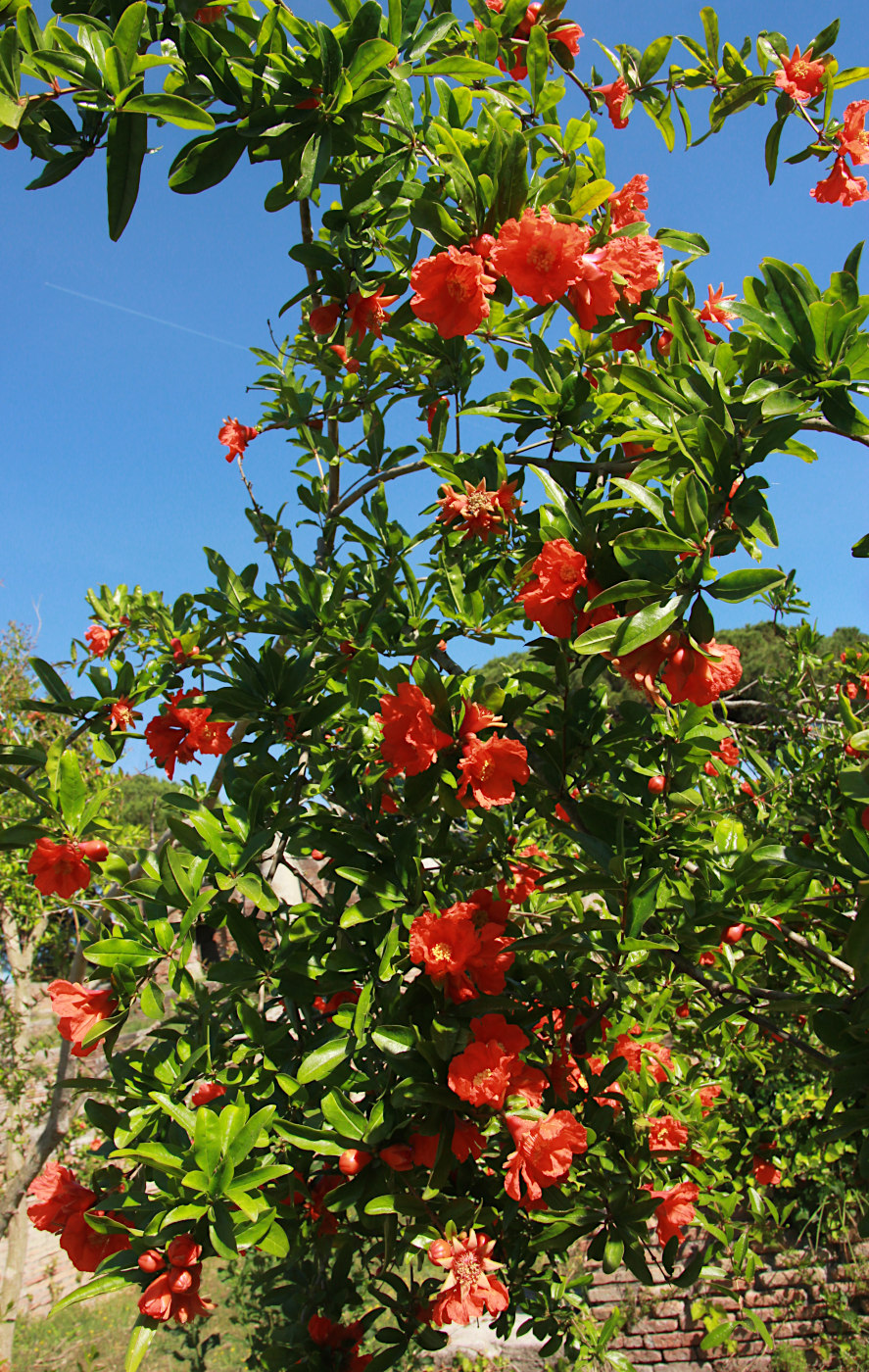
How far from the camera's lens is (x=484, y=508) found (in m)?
1.39

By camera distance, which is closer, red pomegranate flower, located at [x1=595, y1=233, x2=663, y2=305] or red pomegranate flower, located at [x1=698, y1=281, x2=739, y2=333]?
red pomegranate flower, located at [x1=595, y1=233, x2=663, y2=305]

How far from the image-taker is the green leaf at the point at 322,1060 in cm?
119

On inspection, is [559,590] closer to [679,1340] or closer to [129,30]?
[129,30]

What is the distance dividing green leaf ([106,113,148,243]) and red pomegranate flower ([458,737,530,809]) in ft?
2.82

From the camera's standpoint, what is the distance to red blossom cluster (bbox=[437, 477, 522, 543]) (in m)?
1.39

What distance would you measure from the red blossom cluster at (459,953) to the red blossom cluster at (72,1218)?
712 millimetres

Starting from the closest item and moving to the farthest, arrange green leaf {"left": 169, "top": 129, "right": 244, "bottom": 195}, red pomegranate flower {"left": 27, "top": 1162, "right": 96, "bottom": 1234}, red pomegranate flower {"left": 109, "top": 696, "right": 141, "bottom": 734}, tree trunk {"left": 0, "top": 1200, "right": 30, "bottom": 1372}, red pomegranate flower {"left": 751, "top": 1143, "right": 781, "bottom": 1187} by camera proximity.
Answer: green leaf {"left": 169, "top": 129, "right": 244, "bottom": 195}, red pomegranate flower {"left": 27, "top": 1162, "right": 96, "bottom": 1234}, red pomegranate flower {"left": 109, "top": 696, "right": 141, "bottom": 734}, red pomegranate flower {"left": 751, "top": 1143, "right": 781, "bottom": 1187}, tree trunk {"left": 0, "top": 1200, "right": 30, "bottom": 1372}

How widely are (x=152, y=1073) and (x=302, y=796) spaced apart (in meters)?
0.56

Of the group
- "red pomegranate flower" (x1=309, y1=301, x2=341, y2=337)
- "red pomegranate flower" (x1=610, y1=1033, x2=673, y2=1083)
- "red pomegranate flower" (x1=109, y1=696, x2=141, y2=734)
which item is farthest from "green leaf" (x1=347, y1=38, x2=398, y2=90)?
"red pomegranate flower" (x1=610, y1=1033, x2=673, y2=1083)

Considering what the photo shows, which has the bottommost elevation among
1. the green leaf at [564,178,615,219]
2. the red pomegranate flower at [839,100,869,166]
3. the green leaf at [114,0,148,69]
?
the green leaf at [114,0,148,69]

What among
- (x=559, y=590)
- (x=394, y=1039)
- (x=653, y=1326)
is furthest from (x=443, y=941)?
(x=653, y=1326)

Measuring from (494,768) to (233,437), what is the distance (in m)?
2.17

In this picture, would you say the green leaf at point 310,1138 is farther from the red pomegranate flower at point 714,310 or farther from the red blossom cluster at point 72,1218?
the red pomegranate flower at point 714,310

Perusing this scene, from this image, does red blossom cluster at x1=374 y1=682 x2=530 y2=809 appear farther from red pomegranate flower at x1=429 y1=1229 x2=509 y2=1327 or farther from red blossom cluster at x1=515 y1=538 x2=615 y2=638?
red pomegranate flower at x1=429 y1=1229 x2=509 y2=1327
